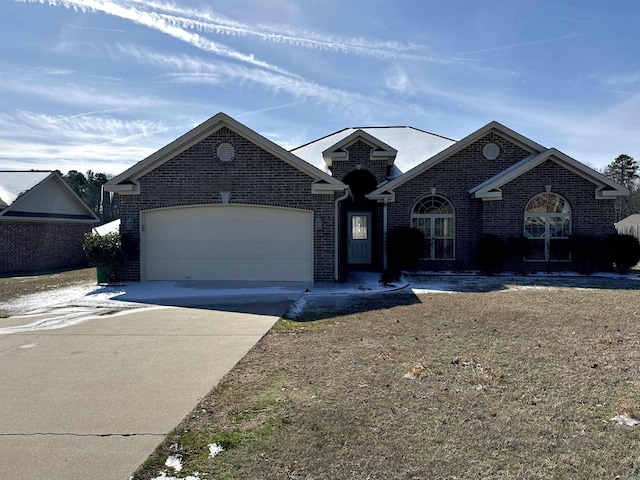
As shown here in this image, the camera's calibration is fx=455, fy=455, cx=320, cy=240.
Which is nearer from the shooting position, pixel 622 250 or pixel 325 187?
pixel 325 187

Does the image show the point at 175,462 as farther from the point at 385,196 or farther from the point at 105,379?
the point at 385,196

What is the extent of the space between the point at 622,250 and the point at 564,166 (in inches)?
134

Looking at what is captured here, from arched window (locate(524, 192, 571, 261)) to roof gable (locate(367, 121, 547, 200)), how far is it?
6.75 feet

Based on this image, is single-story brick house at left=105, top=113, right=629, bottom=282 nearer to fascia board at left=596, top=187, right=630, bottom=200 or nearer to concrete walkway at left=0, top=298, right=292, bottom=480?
fascia board at left=596, top=187, right=630, bottom=200

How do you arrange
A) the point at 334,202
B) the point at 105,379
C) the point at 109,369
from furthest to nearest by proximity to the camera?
the point at 334,202 < the point at 109,369 < the point at 105,379

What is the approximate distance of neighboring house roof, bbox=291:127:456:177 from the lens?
1786 cm

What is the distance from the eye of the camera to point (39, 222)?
20500mm

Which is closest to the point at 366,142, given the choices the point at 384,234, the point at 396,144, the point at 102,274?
the point at 384,234

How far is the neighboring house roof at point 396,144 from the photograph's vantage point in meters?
17.9

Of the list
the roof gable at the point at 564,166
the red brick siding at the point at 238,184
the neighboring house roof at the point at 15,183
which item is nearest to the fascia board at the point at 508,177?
the roof gable at the point at 564,166

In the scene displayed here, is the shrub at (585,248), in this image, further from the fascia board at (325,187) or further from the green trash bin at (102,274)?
the green trash bin at (102,274)

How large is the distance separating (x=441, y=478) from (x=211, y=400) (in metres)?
2.35

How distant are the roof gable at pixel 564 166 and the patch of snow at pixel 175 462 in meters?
14.0

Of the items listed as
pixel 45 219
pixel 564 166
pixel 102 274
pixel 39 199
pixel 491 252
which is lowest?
pixel 102 274
